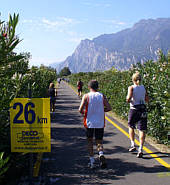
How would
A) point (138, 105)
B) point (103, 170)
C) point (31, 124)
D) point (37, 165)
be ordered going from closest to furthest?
point (31, 124), point (103, 170), point (37, 165), point (138, 105)

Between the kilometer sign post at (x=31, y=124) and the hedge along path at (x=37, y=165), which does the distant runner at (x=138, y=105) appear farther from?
the kilometer sign post at (x=31, y=124)

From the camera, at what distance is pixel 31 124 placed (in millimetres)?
4262

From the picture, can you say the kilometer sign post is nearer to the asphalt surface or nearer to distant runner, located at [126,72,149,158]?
the asphalt surface

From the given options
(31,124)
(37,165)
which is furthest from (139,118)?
(31,124)

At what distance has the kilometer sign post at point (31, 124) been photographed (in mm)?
4258

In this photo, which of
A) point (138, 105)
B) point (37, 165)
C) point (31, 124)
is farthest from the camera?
point (138, 105)

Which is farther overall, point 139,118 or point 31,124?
point 139,118

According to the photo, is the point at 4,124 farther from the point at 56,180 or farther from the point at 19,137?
the point at 56,180

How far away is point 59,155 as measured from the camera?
244 inches

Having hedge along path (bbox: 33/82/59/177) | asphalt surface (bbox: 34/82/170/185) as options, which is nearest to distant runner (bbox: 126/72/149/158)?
asphalt surface (bbox: 34/82/170/185)

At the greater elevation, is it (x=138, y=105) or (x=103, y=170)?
(x=138, y=105)

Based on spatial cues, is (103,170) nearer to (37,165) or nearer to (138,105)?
(37,165)

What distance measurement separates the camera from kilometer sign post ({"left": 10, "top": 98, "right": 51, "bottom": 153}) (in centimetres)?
426

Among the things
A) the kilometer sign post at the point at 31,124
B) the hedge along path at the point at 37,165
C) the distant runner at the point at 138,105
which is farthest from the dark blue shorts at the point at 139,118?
the kilometer sign post at the point at 31,124
